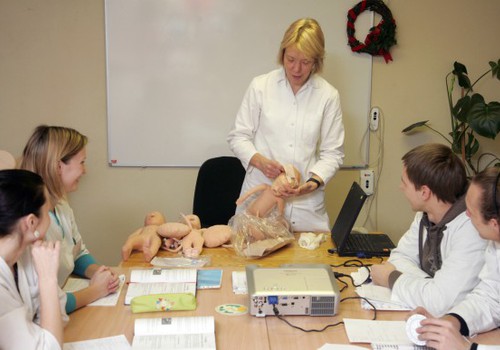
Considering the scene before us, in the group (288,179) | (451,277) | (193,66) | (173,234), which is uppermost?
(193,66)

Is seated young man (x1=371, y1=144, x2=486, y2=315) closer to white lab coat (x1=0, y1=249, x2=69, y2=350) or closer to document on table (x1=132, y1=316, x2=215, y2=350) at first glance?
document on table (x1=132, y1=316, x2=215, y2=350)

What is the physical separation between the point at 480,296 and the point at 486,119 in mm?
1883

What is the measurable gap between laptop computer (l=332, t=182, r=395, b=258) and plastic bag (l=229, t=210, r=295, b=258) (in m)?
0.22

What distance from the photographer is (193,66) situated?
3320 millimetres

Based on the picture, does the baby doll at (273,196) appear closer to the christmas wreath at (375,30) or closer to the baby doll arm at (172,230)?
the baby doll arm at (172,230)

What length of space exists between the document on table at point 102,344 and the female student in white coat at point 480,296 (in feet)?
2.76

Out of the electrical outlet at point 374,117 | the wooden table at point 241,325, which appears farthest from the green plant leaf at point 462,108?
the wooden table at point 241,325

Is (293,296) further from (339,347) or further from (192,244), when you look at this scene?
(192,244)

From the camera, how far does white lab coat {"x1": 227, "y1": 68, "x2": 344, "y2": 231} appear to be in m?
2.57

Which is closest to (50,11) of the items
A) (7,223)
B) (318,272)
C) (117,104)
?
(117,104)

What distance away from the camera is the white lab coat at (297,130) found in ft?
8.42

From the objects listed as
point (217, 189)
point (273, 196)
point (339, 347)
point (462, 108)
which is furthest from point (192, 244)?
point (462, 108)

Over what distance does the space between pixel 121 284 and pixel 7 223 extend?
62 cm

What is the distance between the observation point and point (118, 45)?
3266 mm
